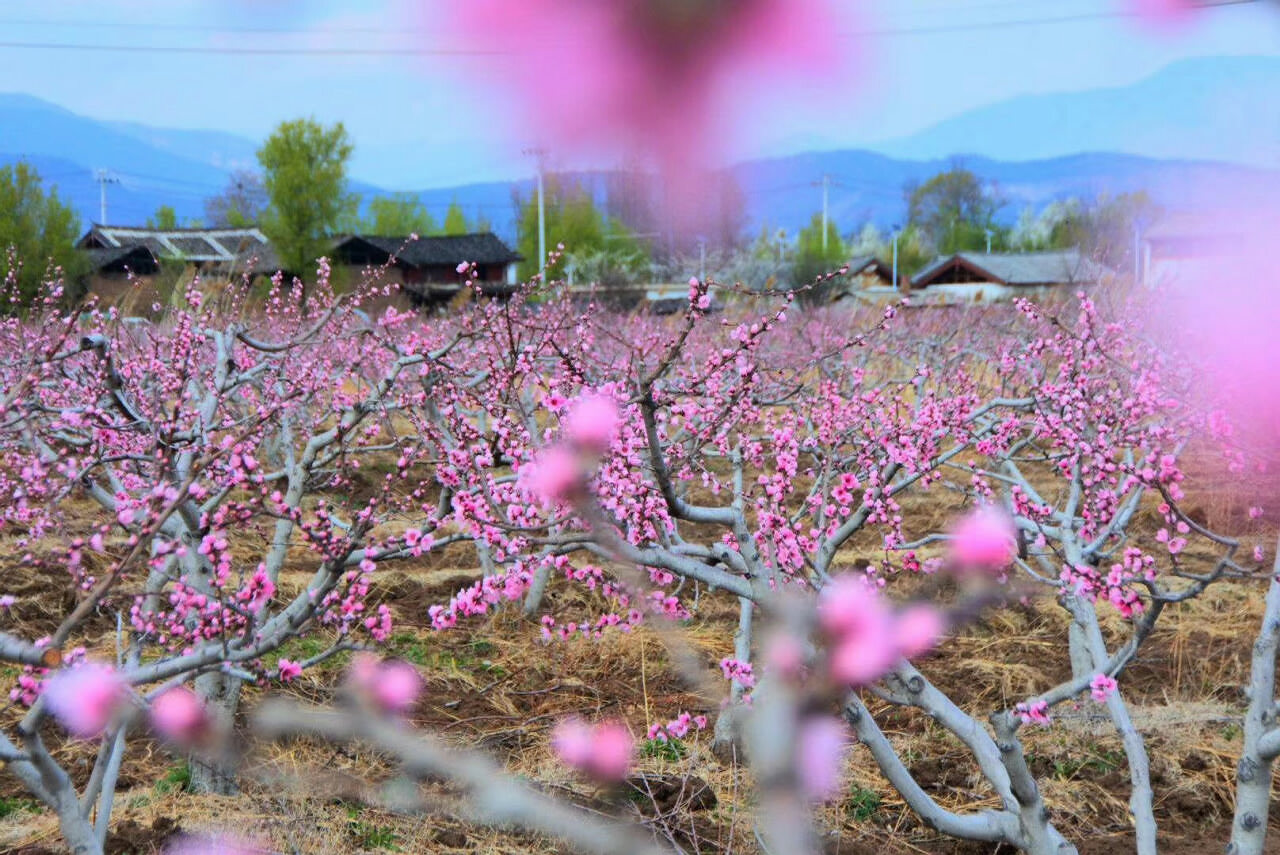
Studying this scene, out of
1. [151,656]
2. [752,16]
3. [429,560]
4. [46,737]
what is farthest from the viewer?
[429,560]

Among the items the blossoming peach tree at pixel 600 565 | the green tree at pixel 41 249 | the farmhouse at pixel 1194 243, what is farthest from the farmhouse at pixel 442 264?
the farmhouse at pixel 1194 243

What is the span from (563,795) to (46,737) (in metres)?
2.41

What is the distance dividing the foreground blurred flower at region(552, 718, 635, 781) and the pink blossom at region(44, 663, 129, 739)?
1.01 m

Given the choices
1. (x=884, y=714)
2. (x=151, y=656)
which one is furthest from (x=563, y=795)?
(x=151, y=656)

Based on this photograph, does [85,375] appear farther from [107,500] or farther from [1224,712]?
[1224,712]

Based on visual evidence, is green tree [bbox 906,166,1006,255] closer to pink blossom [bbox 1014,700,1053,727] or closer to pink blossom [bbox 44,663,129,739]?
pink blossom [bbox 44,663,129,739]

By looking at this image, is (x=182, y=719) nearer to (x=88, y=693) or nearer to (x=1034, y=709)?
(x=88, y=693)

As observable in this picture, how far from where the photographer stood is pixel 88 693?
1916 mm

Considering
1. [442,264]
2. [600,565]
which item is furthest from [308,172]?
[442,264]

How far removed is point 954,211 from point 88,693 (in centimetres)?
178

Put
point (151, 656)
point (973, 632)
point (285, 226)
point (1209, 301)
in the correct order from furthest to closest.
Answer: point (973, 632) → point (151, 656) → point (285, 226) → point (1209, 301)

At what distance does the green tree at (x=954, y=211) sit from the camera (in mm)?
579

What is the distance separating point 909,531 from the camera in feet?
28.8

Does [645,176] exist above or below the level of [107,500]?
above
